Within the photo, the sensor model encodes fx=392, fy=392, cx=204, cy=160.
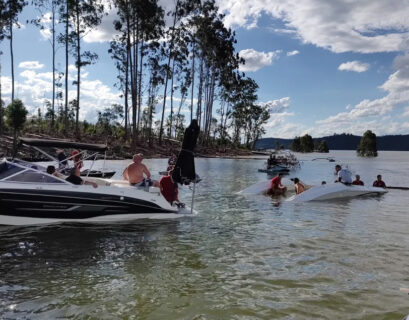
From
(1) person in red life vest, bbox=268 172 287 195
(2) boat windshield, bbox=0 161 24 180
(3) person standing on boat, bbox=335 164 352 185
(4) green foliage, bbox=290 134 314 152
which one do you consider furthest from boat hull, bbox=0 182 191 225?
(4) green foliage, bbox=290 134 314 152

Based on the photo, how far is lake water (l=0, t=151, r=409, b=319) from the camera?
17.8 feet

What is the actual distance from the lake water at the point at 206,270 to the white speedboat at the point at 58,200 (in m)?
0.31

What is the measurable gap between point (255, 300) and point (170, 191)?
6107mm

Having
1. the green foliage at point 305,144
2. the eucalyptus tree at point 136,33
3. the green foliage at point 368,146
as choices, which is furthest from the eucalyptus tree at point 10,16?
the green foliage at point 305,144

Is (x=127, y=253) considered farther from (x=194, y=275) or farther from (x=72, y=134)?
(x=72, y=134)

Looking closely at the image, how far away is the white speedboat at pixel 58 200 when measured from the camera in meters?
9.39

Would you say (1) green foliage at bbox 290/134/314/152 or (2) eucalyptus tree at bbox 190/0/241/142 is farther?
(1) green foliage at bbox 290/134/314/152

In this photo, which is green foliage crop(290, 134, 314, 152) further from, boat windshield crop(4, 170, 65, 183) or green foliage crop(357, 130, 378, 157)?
boat windshield crop(4, 170, 65, 183)

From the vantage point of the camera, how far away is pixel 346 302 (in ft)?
18.8

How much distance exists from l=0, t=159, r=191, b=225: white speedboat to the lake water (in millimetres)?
309

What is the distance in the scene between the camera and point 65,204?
388 inches

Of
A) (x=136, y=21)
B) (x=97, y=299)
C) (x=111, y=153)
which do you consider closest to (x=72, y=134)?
(x=111, y=153)

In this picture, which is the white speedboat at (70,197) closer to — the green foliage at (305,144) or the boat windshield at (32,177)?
Answer: the boat windshield at (32,177)

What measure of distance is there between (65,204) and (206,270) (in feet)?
14.9
